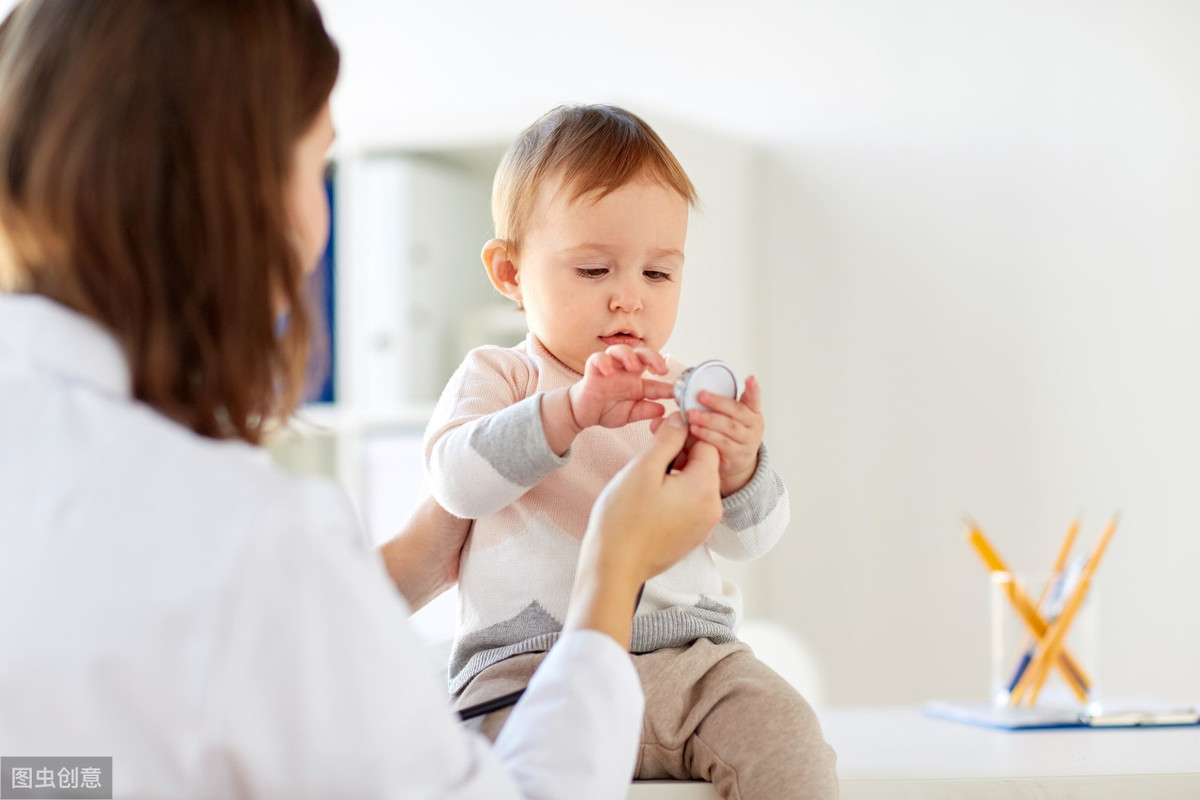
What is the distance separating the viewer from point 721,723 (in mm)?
893

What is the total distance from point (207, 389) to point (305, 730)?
0.61ft

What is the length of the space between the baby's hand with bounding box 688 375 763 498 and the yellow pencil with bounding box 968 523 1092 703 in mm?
598

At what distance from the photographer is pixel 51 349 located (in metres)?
Answer: 0.60

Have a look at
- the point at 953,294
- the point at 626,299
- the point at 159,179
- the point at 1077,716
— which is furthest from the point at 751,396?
the point at 953,294

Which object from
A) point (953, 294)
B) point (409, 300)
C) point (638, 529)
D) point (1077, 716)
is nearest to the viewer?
point (638, 529)

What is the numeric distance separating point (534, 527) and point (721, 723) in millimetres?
206

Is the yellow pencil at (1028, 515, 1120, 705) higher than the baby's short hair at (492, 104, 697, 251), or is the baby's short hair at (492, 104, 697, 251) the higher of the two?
the baby's short hair at (492, 104, 697, 251)

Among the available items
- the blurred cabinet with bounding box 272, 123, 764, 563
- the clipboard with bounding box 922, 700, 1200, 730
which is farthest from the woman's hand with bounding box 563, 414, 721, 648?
the blurred cabinet with bounding box 272, 123, 764, 563

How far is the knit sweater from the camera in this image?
3.03 ft

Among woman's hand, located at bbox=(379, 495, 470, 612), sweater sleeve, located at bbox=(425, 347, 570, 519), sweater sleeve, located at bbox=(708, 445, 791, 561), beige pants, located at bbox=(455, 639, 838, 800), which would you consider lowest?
beige pants, located at bbox=(455, 639, 838, 800)

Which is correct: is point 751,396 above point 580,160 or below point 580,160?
below

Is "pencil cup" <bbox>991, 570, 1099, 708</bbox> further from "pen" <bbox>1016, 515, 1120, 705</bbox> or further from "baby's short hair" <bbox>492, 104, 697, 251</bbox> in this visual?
"baby's short hair" <bbox>492, 104, 697, 251</bbox>

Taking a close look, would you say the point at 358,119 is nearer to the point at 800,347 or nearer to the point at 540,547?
the point at 800,347

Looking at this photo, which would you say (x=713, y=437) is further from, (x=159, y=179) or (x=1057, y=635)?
(x=1057, y=635)
